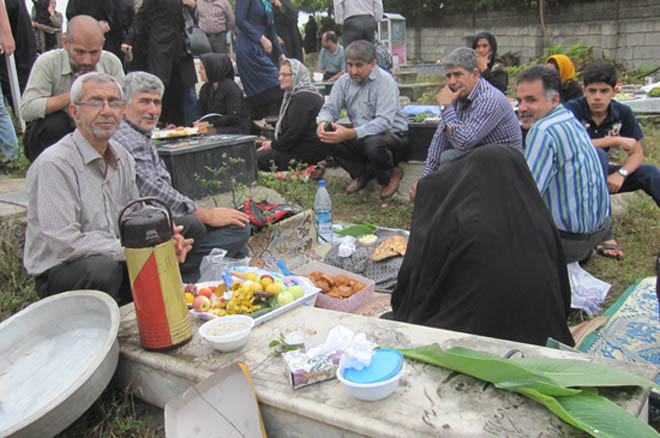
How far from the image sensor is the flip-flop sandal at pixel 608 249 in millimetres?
3908

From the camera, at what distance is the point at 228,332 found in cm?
194

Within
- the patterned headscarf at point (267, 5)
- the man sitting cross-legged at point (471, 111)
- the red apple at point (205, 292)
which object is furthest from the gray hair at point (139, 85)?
the patterned headscarf at point (267, 5)

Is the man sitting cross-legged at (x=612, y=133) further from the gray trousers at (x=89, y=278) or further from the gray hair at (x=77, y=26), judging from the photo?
the gray hair at (x=77, y=26)

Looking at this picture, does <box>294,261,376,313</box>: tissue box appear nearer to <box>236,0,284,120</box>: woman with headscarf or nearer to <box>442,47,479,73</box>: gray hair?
<box>442,47,479,73</box>: gray hair

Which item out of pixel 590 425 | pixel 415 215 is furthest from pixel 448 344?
pixel 415 215

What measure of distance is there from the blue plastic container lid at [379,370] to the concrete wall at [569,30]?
1393 cm

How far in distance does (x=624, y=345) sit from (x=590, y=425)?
1.36 meters

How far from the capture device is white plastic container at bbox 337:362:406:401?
1.52m

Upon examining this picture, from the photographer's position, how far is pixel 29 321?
7.05 ft

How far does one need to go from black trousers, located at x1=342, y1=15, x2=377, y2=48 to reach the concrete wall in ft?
28.2

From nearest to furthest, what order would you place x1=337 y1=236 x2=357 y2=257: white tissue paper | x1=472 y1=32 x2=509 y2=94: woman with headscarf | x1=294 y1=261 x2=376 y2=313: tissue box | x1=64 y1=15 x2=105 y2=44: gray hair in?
x1=294 y1=261 x2=376 y2=313: tissue box < x1=64 y1=15 x2=105 y2=44: gray hair < x1=337 y1=236 x2=357 y2=257: white tissue paper < x1=472 y1=32 x2=509 y2=94: woman with headscarf

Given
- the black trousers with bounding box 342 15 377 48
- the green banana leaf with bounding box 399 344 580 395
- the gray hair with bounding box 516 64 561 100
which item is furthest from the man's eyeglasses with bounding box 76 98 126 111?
the black trousers with bounding box 342 15 377 48

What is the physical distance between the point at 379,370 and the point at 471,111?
3151 millimetres

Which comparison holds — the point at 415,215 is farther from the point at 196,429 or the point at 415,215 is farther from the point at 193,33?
the point at 193,33
